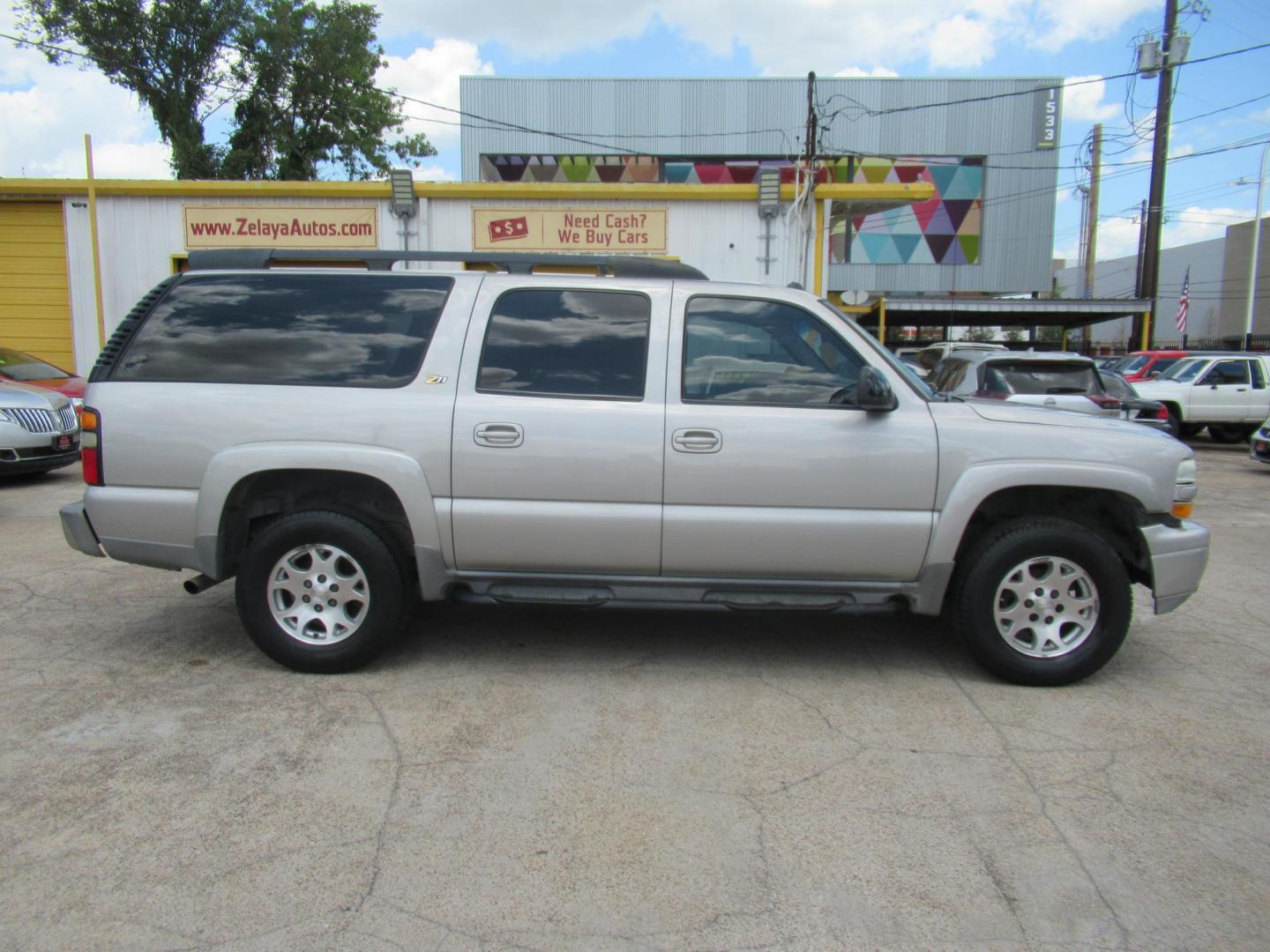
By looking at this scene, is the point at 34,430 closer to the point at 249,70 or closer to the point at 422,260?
the point at 422,260

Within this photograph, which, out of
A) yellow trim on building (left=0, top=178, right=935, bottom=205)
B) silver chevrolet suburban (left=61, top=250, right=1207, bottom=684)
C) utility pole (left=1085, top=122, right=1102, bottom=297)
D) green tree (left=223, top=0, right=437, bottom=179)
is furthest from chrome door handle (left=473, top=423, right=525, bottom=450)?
utility pole (left=1085, top=122, right=1102, bottom=297)

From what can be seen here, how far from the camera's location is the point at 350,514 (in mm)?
4465

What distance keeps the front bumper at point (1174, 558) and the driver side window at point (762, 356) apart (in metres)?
1.63

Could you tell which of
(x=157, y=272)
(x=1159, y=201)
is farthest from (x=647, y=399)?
(x=1159, y=201)

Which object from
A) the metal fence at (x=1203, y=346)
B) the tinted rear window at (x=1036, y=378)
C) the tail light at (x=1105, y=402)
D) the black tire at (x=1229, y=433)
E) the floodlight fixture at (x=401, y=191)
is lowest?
the black tire at (x=1229, y=433)

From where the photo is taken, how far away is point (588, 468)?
14.0 ft

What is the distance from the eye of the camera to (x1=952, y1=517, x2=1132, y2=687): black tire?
4309 mm

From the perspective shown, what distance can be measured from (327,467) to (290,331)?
746 mm

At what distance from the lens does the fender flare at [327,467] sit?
430cm

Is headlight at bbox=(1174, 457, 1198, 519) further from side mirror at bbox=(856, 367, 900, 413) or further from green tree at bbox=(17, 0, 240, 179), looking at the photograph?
green tree at bbox=(17, 0, 240, 179)

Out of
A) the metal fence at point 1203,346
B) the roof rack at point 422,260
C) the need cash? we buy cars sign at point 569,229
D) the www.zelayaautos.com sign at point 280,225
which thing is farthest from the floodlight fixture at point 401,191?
the metal fence at point 1203,346

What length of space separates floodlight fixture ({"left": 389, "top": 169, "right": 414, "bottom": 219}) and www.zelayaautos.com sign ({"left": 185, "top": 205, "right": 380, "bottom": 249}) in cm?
53

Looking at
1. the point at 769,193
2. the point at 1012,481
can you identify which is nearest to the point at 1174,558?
the point at 1012,481

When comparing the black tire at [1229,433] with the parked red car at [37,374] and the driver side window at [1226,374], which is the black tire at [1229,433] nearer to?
the driver side window at [1226,374]
